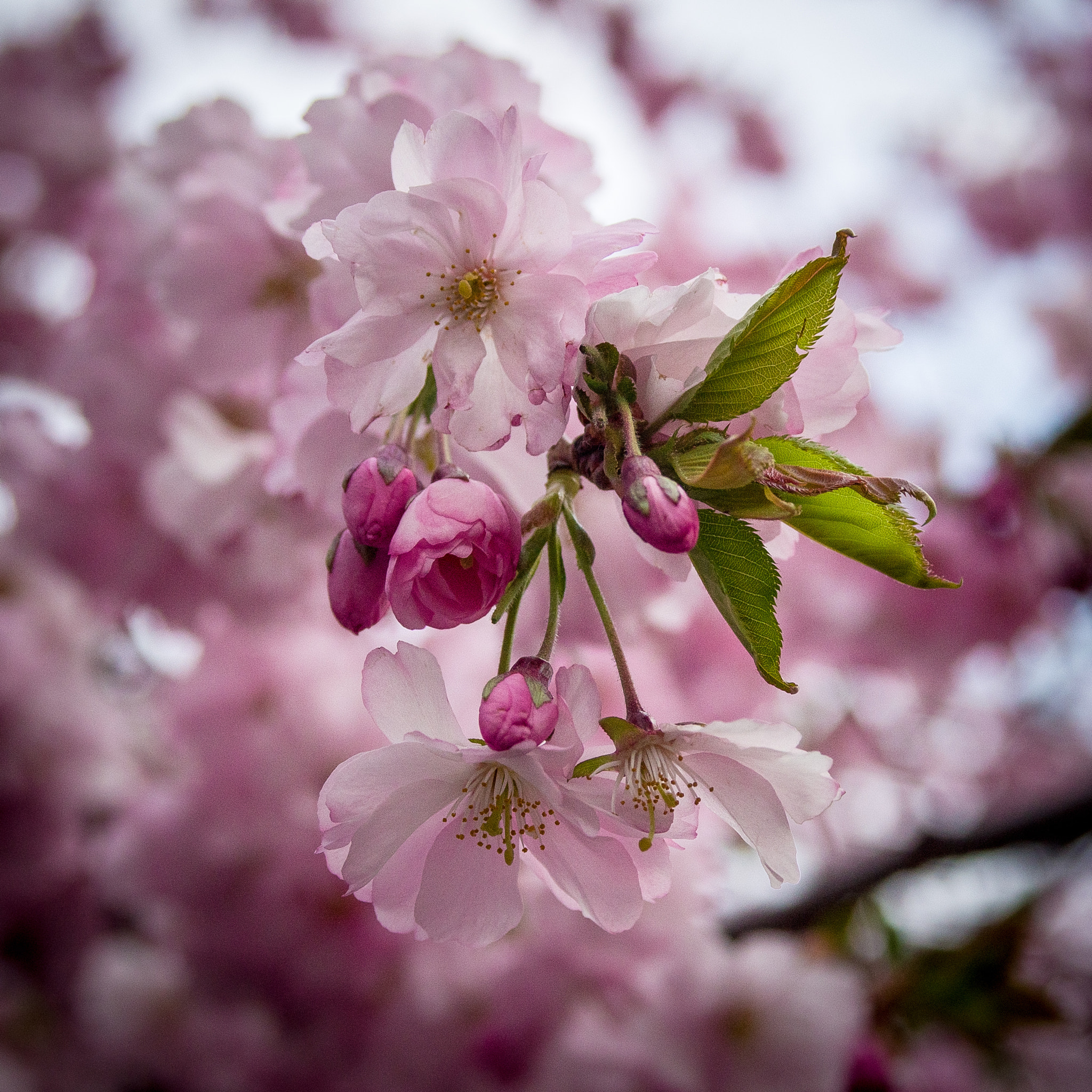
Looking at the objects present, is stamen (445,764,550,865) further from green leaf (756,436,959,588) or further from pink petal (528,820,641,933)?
green leaf (756,436,959,588)

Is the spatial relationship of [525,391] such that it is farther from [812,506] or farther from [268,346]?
[268,346]

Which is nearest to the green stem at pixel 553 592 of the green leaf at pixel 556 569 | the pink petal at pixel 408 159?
the green leaf at pixel 556 569

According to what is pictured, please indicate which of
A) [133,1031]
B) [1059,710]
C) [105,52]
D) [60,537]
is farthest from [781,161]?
[133,1031]

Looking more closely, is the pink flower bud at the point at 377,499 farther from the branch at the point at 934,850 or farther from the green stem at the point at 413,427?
the branch at the point at 934,850

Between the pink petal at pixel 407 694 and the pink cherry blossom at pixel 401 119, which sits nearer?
the pink petal at pixel 407 694

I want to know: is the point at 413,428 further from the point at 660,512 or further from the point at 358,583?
the point at 660,512

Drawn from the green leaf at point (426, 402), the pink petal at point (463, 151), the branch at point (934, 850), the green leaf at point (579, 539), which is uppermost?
the pink petal at point (463, 151)

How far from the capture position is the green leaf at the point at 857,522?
485mm

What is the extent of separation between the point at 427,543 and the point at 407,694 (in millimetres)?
98

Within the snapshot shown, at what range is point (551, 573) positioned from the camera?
528 mm

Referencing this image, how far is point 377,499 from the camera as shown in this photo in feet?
1.69

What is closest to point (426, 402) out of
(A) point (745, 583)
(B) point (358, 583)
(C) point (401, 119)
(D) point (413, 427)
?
(D) point (413, 427)

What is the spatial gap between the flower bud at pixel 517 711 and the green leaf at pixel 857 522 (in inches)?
6.8

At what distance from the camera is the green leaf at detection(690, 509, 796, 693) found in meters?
0.48
